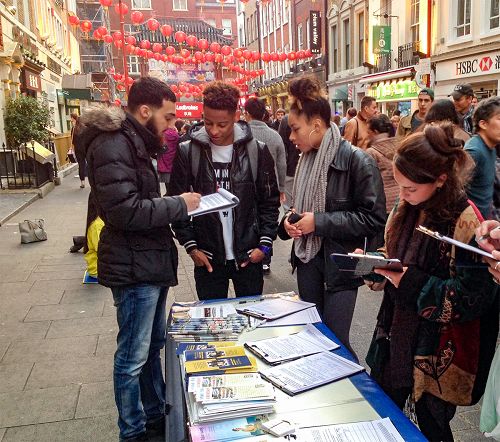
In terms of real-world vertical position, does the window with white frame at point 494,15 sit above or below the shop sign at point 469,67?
above

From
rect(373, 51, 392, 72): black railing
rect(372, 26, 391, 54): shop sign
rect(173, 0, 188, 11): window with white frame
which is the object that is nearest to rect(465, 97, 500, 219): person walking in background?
rect(372, 26, 391, 54): shop sign

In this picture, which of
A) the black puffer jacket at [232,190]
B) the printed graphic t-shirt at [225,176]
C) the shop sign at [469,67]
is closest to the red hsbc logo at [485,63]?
the shop sign at [469,67]

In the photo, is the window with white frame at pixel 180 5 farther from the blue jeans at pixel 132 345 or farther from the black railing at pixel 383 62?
the blue jeans at pixel 132 345

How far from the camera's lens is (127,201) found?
226 centimetres

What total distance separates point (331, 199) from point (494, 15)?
1378cm

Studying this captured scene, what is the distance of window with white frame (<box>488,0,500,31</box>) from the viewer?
13.4 meters

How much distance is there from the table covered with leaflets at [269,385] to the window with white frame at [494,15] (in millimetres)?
13861

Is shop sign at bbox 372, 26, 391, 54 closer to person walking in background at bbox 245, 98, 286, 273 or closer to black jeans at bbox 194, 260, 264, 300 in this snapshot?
person walking in background at bbox 245, 98, 286, 273

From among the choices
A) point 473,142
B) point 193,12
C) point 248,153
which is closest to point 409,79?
point 473,142

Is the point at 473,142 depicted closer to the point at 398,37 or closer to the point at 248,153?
the point at 248,153

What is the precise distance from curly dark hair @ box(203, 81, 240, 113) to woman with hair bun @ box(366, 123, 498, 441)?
48.5 inches

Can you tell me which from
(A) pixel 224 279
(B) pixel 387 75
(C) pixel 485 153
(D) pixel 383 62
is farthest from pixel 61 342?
(D) pixel 383 62

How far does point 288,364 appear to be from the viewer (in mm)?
2135

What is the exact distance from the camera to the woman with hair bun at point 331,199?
8.38 ft
